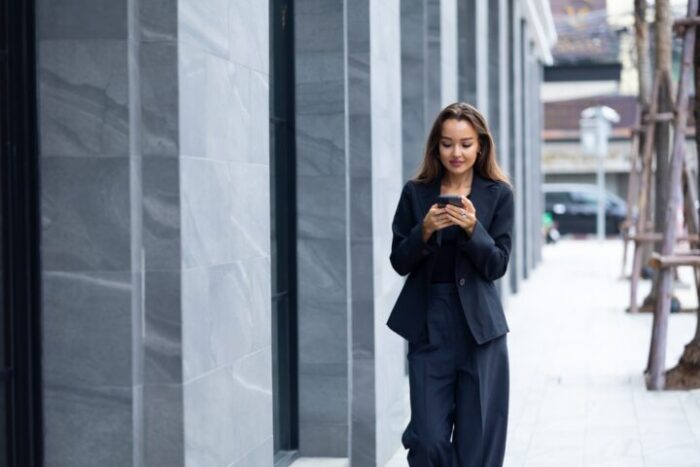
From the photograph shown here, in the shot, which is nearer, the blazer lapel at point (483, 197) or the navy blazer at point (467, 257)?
the navy blazer at point (467, 257)

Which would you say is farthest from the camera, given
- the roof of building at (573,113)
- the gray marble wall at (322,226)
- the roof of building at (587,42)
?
the roof of building at (573,113)

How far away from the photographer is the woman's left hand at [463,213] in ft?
18.7

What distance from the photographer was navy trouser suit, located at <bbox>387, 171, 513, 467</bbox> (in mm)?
5930

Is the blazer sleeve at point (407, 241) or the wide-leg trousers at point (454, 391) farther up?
the blazer sleeve at point (407, 241)

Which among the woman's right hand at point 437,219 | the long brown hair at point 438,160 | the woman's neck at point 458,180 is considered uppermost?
the long brown hair at point 438,160

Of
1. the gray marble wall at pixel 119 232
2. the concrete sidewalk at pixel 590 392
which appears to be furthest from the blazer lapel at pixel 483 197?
the concrete sidewalk at pixel 590 392

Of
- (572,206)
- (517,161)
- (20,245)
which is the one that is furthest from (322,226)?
(572,206)

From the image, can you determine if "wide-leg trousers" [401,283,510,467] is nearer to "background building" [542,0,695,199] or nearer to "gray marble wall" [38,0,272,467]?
"gray marble wall" [38,0,272,467]

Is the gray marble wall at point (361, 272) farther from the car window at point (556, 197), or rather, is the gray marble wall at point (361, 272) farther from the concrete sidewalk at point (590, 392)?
the car window at point (556, 197)

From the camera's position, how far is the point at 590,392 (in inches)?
505

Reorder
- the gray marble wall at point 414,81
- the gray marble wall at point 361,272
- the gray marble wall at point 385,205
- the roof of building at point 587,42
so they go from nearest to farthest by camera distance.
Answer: the gray marble wall at point 361,272
the gray marble wall at point 385,205
the gray marble wall at point 414,81
the roof of building at point 587,42

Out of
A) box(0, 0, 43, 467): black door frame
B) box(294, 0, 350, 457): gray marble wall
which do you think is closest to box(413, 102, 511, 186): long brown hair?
box(0, 0, 43, 467): black door frame

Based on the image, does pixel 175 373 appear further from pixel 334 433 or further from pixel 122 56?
pixel 334 433

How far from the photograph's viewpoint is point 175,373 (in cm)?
527
